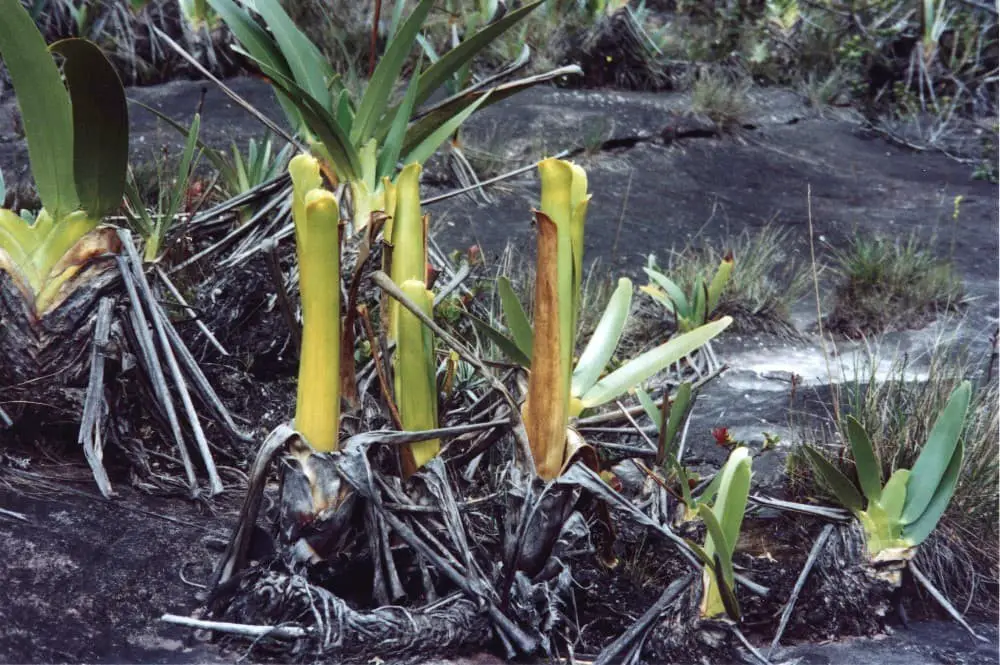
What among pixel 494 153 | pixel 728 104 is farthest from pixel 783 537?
pixel 728 104

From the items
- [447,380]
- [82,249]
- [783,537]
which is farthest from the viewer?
[783,537]

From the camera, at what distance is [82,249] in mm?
1848

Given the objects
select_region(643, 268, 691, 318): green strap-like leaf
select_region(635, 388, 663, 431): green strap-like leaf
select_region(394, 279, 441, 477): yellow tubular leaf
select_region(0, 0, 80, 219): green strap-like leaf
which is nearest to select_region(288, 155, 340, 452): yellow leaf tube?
select_region(394, 279, 441, 477): yellow tubular leaf

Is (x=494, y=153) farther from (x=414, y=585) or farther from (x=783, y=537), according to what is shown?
(x=414, y=585)

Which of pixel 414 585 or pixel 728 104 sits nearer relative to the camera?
pixel 414 585

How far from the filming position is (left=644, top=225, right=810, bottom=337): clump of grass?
4.33 metres

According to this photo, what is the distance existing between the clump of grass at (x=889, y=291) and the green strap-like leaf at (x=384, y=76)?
8.89 ft

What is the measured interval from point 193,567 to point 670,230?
4201 millimetres

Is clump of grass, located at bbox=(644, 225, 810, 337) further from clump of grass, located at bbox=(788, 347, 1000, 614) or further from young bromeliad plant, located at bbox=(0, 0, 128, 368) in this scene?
young bromeliad plant, located at bbox=(0, 0, 128, 368)

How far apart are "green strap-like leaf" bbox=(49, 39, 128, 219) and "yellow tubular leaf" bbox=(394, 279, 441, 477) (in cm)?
61

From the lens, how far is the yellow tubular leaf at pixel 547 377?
145 cm

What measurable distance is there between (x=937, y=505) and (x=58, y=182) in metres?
1.71

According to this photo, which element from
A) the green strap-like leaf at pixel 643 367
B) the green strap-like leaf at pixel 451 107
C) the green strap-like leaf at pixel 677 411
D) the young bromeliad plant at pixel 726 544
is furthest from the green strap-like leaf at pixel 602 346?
the green strap-like leaf at pixel 451 107

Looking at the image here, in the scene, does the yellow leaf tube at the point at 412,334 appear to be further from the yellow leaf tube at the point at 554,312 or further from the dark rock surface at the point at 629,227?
the dark rock surface at the point at 629,227
